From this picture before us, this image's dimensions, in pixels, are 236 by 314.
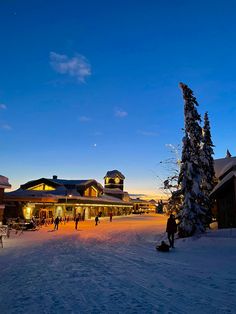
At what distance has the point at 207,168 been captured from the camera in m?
31.9

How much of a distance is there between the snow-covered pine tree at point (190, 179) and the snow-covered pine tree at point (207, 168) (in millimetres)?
3434

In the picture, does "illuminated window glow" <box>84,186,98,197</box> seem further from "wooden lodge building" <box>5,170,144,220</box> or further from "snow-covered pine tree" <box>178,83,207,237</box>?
"snow-covered pine tree" <box>178,83,207,237</box>

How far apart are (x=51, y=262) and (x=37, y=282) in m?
3.87

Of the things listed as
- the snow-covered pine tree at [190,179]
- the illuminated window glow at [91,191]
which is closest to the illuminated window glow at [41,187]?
the illuminated window glow at [91,191]

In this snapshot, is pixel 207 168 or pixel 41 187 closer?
pixel 207 168

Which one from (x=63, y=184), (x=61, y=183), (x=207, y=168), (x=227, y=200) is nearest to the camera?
(x=227, y=200)

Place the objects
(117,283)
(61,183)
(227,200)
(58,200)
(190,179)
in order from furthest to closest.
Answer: (61,183) → (58,200) → (227,200) → (190,179) → (117,283)

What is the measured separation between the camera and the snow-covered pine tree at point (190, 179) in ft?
72.8

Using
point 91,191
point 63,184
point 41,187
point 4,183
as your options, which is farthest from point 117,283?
point 91,191

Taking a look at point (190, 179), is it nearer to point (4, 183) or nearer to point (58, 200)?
point (4, 183)

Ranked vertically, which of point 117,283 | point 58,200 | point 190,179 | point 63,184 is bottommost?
point 117,283

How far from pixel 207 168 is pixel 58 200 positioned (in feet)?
83.7

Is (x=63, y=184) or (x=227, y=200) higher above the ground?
(x=63, y=184)

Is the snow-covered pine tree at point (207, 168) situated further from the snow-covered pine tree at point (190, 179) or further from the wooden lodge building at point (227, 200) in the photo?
the snow-covered pine tree at point (190, 179)
